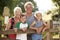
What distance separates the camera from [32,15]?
6.70 metres

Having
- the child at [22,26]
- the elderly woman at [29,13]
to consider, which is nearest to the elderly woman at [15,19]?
the child at [22,26]

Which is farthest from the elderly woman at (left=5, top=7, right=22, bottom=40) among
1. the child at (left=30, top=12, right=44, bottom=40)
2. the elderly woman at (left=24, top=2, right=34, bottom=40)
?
the child at (left=30, top=12, right=44, bottom=40)

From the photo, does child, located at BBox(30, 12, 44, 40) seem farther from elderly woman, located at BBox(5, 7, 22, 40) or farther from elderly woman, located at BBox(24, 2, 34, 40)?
elderly woman, located at BBox(5, 7, 22, 40)

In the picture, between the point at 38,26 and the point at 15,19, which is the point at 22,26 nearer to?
the point at 15,19

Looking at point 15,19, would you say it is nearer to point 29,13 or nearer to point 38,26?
point 29,13

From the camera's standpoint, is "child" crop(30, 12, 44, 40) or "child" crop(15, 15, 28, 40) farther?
"child" crop(30, 12, 44, 40)

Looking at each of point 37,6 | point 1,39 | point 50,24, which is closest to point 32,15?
point 50,24

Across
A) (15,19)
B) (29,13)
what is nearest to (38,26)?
(29,13)

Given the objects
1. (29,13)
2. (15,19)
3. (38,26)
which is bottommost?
(38,26)

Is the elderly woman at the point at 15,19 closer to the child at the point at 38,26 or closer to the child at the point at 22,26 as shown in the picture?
the child at the point at 22,26

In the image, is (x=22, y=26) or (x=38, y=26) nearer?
(x=22, y=26)

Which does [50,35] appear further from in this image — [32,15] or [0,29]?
[0,29]

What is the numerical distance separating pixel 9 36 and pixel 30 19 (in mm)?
706

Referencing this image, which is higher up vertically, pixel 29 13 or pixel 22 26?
pixel 29 13
